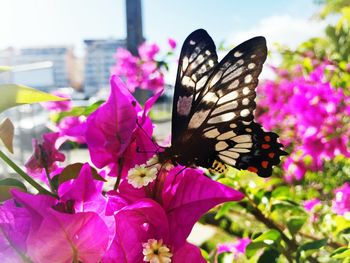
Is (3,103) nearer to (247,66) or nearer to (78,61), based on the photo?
(247,66)

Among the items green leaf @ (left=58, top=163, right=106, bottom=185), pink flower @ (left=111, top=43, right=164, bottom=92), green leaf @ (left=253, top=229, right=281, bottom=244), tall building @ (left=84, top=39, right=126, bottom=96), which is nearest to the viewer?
green leaf @ (left=58, top=163, right=106, bottom=185)

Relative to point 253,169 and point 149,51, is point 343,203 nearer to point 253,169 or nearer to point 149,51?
point 253,169

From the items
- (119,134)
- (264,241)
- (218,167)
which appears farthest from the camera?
(264,241)

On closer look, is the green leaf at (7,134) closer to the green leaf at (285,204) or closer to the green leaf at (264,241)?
the green leaf at (264,241)

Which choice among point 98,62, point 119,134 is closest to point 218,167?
point 119,134

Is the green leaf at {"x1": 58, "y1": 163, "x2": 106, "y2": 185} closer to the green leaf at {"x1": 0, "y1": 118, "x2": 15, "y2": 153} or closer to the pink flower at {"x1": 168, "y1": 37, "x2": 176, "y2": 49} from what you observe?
the green leaf at {"x1": 0, "y1": 118, "x2": 15, "y2": 153}

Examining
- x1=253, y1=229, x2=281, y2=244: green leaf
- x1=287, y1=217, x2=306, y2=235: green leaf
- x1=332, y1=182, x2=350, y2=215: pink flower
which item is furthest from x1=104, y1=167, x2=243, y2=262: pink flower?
x1=332, y1=182, x2=350, y2=215: pink flower

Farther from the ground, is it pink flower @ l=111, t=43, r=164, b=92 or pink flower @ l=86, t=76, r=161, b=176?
pink flower @ l=86, t=76, r=161, b=176
